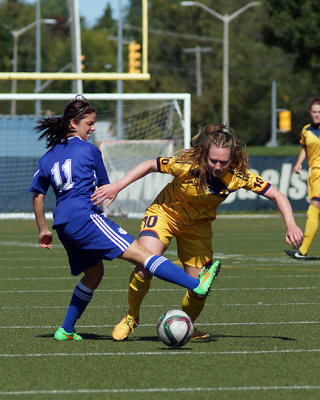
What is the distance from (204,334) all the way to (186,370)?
134 centimetres

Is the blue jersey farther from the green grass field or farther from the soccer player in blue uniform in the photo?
the green grass field

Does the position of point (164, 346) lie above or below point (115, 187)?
Answer: below

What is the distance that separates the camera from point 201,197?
718 cm

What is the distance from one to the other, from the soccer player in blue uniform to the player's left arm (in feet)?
1.82

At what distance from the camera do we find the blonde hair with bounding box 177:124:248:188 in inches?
273

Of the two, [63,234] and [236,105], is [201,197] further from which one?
[236,105]

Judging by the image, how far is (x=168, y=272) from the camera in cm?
666

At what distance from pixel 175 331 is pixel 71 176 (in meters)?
1.36

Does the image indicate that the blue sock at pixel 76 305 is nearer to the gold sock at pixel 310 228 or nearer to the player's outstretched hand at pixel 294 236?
the player's outstretched hand at pixel 294 236

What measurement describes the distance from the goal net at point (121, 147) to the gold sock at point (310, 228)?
827 cm

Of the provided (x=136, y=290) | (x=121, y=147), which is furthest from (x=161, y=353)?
(x=121, y=147)

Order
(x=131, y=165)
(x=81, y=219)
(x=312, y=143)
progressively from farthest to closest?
(x=131, y=165), (x=312, y=143), (x=81, y=219)

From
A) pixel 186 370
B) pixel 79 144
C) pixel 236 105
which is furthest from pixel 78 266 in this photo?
pixel 236 105

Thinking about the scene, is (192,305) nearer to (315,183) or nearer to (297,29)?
(315,183)
